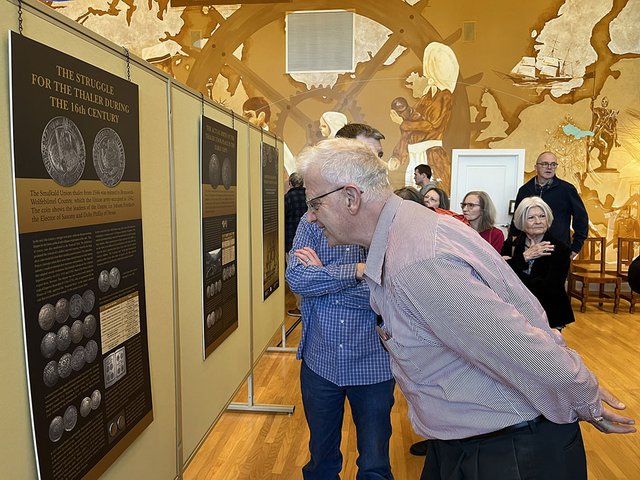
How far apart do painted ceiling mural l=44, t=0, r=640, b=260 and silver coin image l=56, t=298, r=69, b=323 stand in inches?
335

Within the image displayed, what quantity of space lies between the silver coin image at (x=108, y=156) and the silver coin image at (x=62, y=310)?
0.38 meters

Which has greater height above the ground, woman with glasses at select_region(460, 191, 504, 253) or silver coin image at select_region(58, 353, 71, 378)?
woman with glasses at select_region(460, 191, 504, 253)

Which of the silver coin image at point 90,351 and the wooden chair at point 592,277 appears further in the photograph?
the wooden chair at point 592,277

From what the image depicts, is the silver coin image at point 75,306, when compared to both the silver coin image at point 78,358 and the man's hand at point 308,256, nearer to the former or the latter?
the silver coin image at point 78,358

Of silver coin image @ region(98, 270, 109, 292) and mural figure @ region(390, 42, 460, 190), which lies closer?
silver coin image @ region(98, 270, 109, 292)

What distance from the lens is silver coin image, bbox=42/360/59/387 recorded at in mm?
1275

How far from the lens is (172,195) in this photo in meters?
2.11

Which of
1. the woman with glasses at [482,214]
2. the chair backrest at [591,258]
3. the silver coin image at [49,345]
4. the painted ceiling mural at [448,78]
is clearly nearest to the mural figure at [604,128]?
the painted ceiling mural at [448,78]

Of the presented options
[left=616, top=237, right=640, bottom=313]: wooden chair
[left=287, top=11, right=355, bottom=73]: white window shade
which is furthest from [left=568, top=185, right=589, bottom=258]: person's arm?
[left=287, top=11, right=355, bottom=73]: white window shade

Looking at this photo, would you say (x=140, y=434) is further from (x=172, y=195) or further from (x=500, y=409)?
(x=500, y=409)

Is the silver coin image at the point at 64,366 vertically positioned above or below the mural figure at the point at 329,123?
below

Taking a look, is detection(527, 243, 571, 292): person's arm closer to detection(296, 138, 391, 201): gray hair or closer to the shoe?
the shoe

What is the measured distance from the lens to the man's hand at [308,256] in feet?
7.79

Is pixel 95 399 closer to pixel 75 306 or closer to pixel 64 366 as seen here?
pixel 64 366
